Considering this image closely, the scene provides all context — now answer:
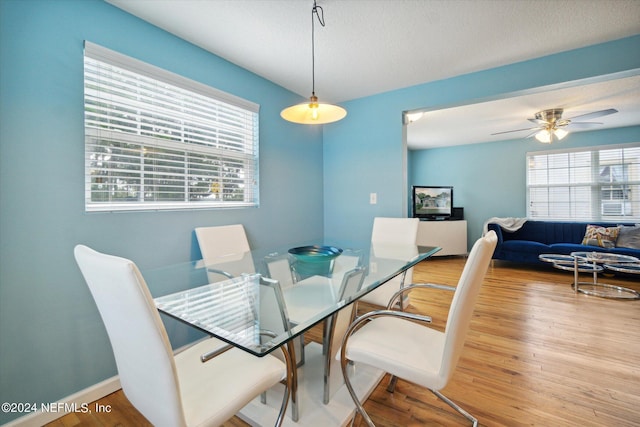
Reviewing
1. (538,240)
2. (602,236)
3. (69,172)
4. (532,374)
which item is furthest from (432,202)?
(69,172)

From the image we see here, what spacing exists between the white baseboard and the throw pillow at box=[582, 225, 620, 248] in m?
5.84

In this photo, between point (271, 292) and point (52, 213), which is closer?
point (271, 292)

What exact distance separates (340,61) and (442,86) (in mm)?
1065

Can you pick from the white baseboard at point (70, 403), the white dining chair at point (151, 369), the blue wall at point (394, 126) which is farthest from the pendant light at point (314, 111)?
the white baseboard at point (70, 403)

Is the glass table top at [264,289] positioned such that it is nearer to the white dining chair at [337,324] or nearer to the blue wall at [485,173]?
the white dining chair at [337,324]

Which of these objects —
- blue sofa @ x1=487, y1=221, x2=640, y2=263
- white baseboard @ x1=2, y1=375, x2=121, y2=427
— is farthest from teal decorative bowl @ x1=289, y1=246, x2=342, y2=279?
blue sofa @ x1=487, y1=221, x2=640, y2=263

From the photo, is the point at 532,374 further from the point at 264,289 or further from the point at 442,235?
the point at 442,235

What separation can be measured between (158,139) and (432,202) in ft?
17.2

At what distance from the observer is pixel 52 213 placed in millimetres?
1464

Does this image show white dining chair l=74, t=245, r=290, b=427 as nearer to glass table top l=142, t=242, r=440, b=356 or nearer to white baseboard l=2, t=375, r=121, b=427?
glass table top l=142, t=242, r=440, b=356

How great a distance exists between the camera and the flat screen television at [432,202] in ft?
19.0

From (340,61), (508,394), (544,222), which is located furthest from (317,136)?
(544,222)

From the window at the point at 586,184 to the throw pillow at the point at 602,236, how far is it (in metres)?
1.05

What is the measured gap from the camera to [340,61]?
7.79ft
